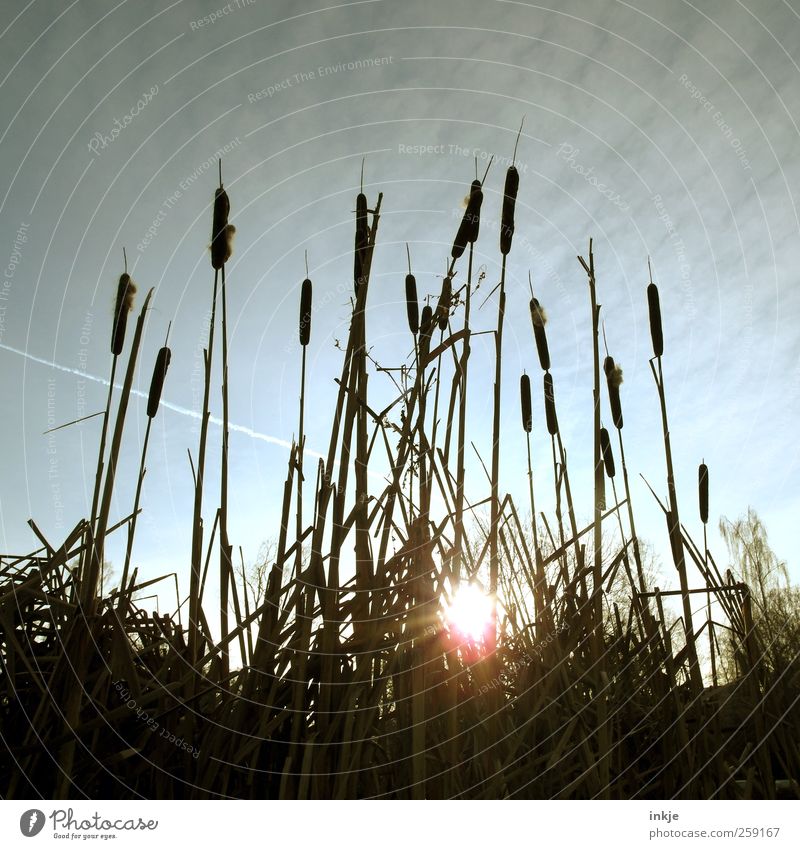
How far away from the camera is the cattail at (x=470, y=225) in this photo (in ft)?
4.10

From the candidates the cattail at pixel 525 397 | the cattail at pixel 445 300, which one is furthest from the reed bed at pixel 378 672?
the cattail at pixel 525 397

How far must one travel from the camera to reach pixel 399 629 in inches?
38.4

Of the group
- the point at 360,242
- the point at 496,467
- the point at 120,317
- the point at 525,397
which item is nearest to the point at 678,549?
the point at 496,467

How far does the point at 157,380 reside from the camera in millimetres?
1429

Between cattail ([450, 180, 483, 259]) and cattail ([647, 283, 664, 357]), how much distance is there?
619 mm

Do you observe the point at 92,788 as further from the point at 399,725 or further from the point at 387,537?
the point at 387,537

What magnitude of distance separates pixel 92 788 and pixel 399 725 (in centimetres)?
52

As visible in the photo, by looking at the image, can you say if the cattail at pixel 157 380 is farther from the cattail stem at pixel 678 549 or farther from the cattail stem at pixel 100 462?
the cattail stem at pixel 678 549

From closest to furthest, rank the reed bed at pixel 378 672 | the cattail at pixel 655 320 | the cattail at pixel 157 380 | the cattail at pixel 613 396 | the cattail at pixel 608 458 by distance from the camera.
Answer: the reed bed at pixel 378 672, the cattail at pixel 157 380, the cattail at pixel 655 320, the cattail at pixel 613 396, the cattail at pixel 608 458

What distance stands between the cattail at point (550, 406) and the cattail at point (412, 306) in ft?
1.87

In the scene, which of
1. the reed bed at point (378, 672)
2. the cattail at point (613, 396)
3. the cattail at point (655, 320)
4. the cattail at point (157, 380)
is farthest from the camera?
the cattail at point (613, 396)

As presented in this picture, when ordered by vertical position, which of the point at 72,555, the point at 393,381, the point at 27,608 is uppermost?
the point at 393,381

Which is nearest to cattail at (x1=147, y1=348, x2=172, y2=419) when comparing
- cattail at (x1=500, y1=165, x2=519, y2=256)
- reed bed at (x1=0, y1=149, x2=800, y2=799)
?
reed bed at (x1=0, y1=149, x2=800, y2=799)
